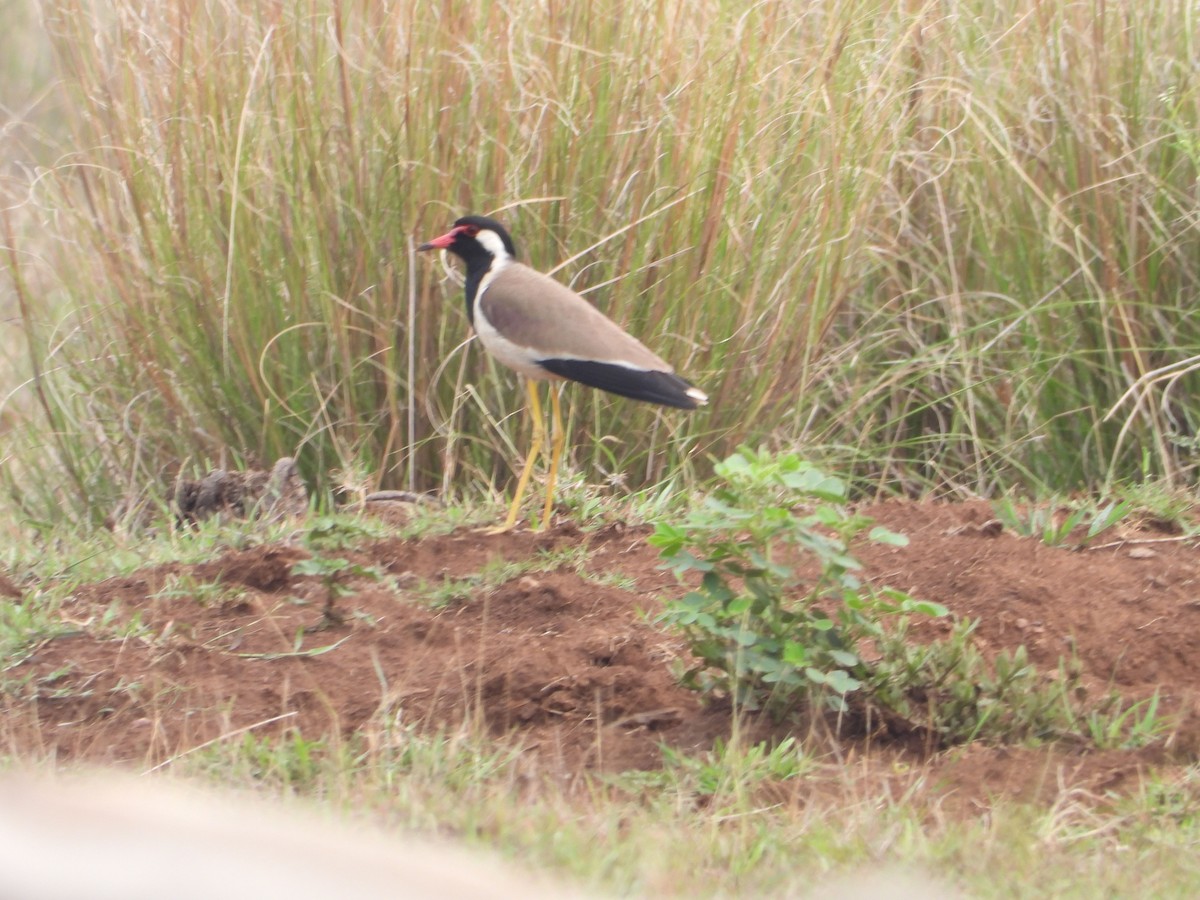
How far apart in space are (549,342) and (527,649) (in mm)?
1020

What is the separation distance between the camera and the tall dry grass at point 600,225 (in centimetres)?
490

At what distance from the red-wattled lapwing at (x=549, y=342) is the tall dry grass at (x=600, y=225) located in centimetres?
43

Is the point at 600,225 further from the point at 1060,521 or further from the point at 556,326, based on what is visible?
the point at 1060,521

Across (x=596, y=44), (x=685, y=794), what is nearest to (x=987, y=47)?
(x=596, y=44)

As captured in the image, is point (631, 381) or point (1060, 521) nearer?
point (631, 381)

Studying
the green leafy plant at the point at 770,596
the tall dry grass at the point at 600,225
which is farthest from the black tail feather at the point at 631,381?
the green leafy plant at the point at 770,596

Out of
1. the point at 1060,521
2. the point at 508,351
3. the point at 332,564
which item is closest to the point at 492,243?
the point at 508,351

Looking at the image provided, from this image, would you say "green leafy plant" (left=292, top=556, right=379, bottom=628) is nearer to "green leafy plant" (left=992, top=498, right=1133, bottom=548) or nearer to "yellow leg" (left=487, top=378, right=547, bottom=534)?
"yellow leg" (left=487, top=378, right=547, bottom=534)

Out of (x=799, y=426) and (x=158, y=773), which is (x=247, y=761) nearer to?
(x=158, y=773)

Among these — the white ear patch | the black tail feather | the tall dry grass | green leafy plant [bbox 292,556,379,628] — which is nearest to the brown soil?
green leafy plant [bbox 292,556,379,628]

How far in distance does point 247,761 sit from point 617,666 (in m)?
0.81

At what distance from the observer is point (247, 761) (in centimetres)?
284

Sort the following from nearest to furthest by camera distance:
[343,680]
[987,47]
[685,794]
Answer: [685,794] → [343,680] → [987,47]

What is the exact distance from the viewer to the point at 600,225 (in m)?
4.98
